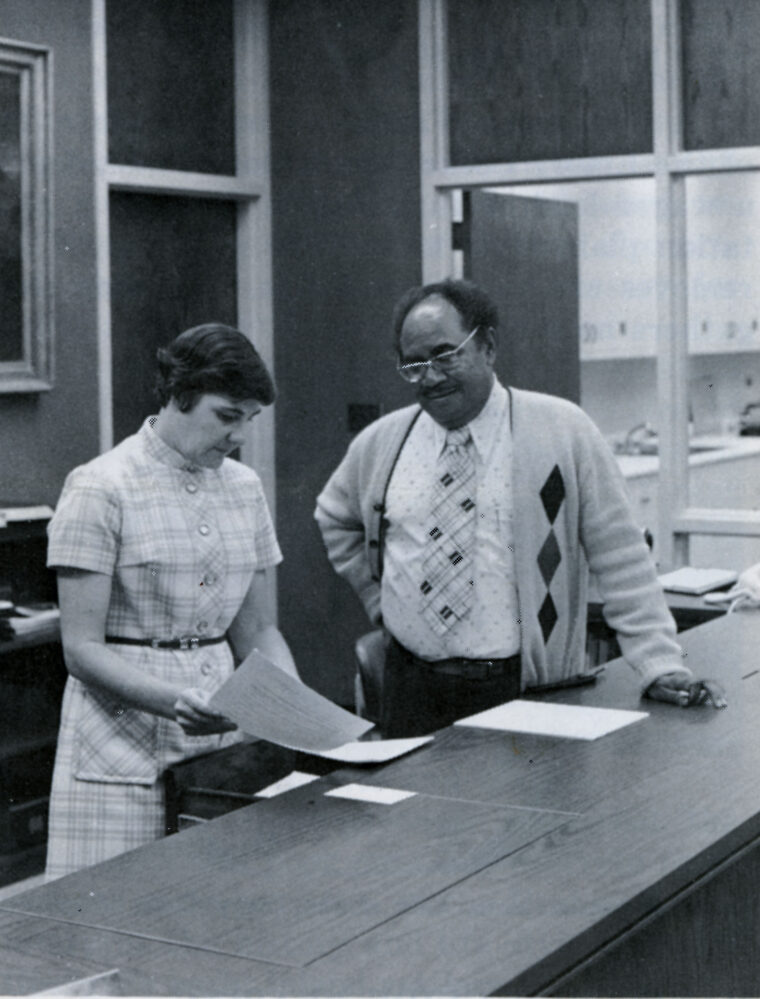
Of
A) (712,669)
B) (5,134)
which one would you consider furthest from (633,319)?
(712,669)

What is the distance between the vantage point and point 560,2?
249 inches

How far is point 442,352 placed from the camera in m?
3.46

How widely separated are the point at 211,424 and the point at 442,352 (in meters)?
0.61

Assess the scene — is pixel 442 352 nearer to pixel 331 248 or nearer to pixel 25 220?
pixel 25 220

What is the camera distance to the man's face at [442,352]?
3.47 meters

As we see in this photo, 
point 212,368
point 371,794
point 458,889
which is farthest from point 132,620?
point 458,889

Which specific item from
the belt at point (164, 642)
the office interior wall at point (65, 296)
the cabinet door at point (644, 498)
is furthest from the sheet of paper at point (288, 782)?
the cabinet door at point (644, 498)

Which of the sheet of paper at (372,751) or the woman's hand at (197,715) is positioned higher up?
the woman's hand at (197,715)

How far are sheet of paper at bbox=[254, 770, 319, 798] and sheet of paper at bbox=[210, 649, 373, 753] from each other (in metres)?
0.09

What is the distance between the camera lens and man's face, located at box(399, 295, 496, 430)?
3.47m

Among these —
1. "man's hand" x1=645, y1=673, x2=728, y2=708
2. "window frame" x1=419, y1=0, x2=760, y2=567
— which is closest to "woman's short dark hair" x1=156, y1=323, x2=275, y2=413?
"man's hand" x1=645, y1=673, x2=728, y2=708

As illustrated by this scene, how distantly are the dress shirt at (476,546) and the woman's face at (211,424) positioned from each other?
55 centimetres

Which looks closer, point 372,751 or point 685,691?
point 372,751

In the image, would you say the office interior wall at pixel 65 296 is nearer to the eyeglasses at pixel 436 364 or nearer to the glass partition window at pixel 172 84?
the glass partition window at pixel 172 84
